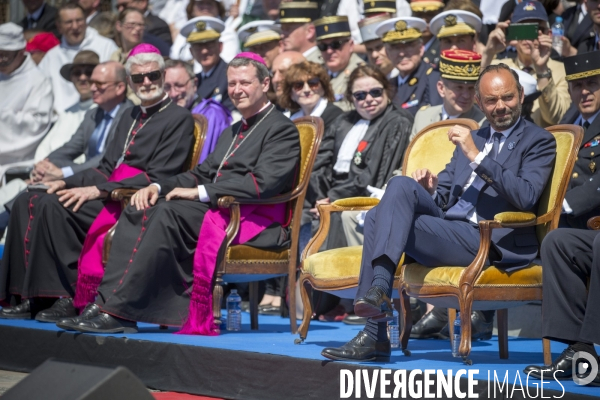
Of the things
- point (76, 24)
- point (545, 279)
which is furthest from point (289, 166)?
point (76, 24)

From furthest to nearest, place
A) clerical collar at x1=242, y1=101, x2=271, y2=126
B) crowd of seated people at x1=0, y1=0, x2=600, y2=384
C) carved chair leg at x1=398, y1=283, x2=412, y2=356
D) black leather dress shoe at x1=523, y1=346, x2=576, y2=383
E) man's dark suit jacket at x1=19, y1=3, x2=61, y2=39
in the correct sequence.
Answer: man's dark suit jacket at x1=19, y1=3, x2=61, y2=39, clerical collar at x1=242, y1=101, x2=271, y2=126, crowd of seated people at x1=0, y1=0, x2=600, y2=384, carved chair leg at x1=398, y1=283, x2=412, y2=356, black leather dress shoe at x1=523, y1=346, x2=576, y2=383

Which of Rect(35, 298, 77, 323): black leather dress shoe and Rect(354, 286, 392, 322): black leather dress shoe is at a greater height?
Rect(354, 286, 392, 322): black leather dress shoe

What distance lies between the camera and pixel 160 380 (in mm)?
5469

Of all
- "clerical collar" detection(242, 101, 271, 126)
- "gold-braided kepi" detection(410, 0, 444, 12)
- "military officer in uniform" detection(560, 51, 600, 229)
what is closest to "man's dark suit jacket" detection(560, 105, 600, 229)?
"military officer in uniform" detection(560, 51, 600, 229)

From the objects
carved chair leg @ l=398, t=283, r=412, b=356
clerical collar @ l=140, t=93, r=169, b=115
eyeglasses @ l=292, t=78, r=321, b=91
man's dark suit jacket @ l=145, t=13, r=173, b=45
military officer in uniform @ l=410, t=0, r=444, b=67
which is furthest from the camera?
man's dark suit jacket @ l=145, t=13, r=173, b=45

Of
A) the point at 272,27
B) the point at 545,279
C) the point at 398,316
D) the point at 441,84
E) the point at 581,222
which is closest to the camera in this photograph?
the point at 545,279

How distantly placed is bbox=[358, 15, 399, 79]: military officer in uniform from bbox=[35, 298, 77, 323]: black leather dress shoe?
313 cm

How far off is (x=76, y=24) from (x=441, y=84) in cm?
518

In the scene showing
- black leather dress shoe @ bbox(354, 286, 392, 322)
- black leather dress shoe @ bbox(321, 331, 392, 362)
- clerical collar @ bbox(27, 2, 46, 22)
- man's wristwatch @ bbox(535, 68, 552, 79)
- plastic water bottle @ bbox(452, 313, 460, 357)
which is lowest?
plastic water bottle @ bbox(452, 313, 460, 357)

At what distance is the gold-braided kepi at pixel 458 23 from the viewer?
722 cm

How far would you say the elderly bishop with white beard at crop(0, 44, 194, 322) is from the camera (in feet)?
21.8

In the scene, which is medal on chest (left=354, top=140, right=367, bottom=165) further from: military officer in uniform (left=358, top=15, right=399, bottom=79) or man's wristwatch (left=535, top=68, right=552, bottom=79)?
man's wristwatch (left=535, top=68, right=552, bottom=79)

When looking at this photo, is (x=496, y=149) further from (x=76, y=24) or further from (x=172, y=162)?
(x=76, y=24)

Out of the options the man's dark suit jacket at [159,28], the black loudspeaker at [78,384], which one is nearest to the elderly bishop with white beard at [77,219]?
the black loudspeaker at [78,384]
